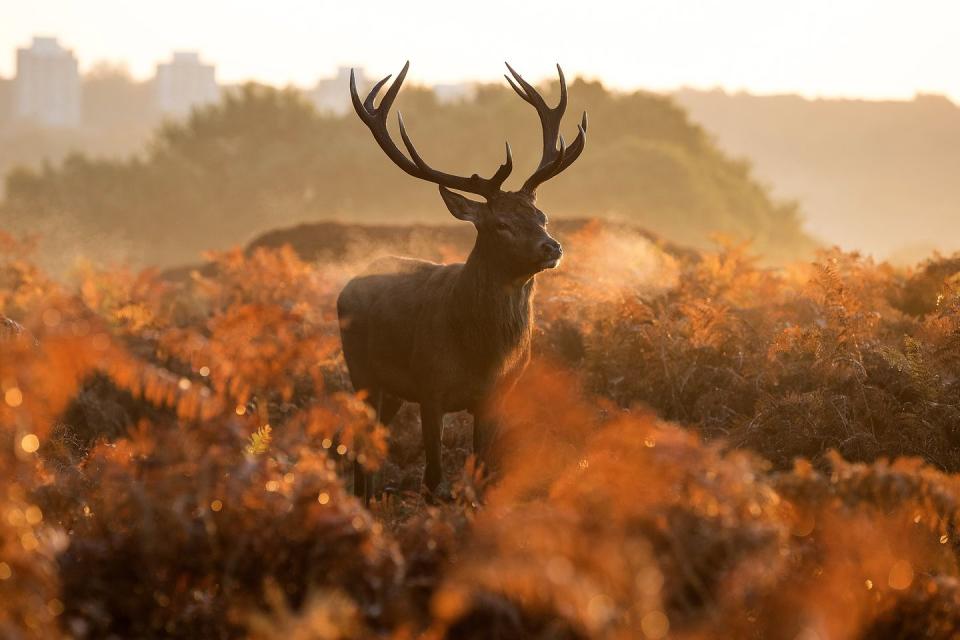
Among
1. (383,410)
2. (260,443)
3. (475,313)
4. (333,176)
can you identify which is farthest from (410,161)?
(333,176)

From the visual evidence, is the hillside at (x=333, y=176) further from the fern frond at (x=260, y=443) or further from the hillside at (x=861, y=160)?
the fern frond at (x=260, y=443)

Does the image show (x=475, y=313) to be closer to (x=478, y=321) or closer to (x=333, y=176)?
(x=478, y=321)

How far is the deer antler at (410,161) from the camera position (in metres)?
7.99

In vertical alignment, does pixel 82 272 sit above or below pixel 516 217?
below

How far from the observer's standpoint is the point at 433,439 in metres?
7.95

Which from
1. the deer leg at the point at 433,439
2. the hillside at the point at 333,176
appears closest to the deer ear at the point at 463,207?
the deer leg at the point at 433,439

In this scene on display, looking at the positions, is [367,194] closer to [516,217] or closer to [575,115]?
[575,115]

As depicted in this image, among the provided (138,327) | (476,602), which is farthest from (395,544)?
(138,327)

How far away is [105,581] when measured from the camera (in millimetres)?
4285

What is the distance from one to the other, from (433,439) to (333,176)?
1580 inches

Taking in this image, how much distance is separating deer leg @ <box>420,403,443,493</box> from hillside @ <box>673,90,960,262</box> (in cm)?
7099

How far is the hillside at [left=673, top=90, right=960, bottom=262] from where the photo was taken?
86.9 metres

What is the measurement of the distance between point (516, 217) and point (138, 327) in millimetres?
7193

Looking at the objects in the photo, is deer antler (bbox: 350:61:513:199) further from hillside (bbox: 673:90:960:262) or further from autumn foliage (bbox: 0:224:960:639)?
hillside (bbox: 673:90:960:262)
